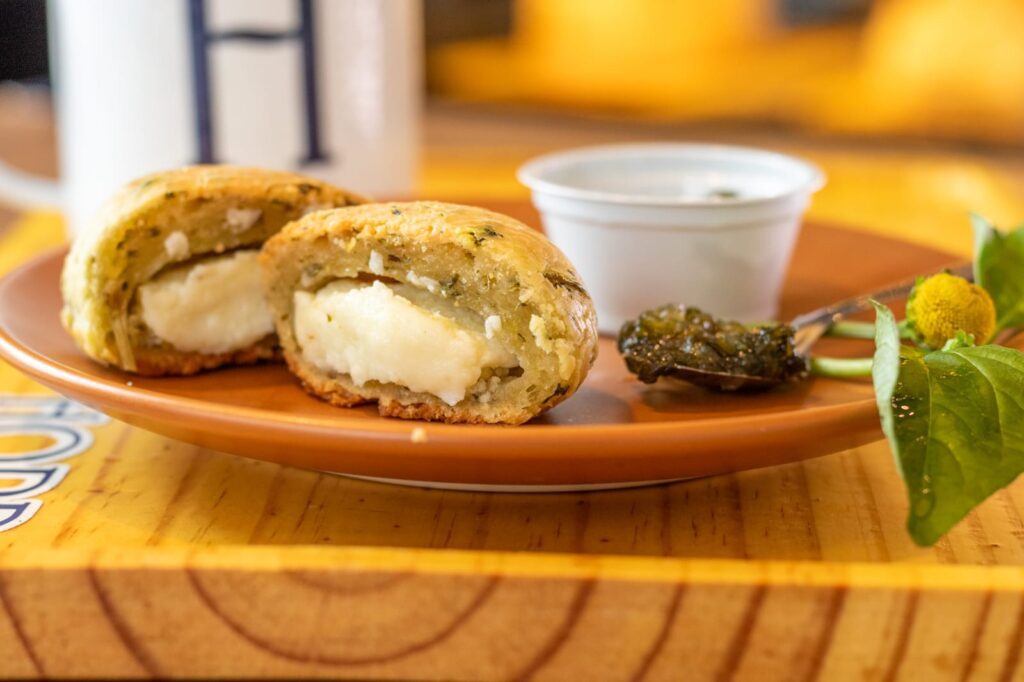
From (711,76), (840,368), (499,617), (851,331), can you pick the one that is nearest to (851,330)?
(851,331)

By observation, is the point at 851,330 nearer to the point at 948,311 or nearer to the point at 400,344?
the point at 948,311

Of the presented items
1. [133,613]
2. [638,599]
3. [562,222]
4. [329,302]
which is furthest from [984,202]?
[133,613]

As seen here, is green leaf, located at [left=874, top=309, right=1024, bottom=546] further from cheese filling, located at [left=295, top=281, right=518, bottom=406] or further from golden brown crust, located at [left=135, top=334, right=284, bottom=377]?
golden brown crust, located at [left=135, top=334, right=284, bottom=377]

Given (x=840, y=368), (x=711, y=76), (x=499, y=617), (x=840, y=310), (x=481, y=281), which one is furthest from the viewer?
(x=711, y=76)

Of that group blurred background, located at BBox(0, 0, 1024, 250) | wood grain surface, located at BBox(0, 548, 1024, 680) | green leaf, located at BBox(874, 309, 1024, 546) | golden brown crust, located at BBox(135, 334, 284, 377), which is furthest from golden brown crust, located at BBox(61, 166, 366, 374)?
blurred background, located at BBox(0, 0, 1024, 250)

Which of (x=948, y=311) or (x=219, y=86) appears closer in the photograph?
(x=948, y=311)

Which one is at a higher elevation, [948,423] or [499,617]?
[948,423]

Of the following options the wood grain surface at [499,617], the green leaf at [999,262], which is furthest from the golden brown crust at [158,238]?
the green leaf at [999,262]
